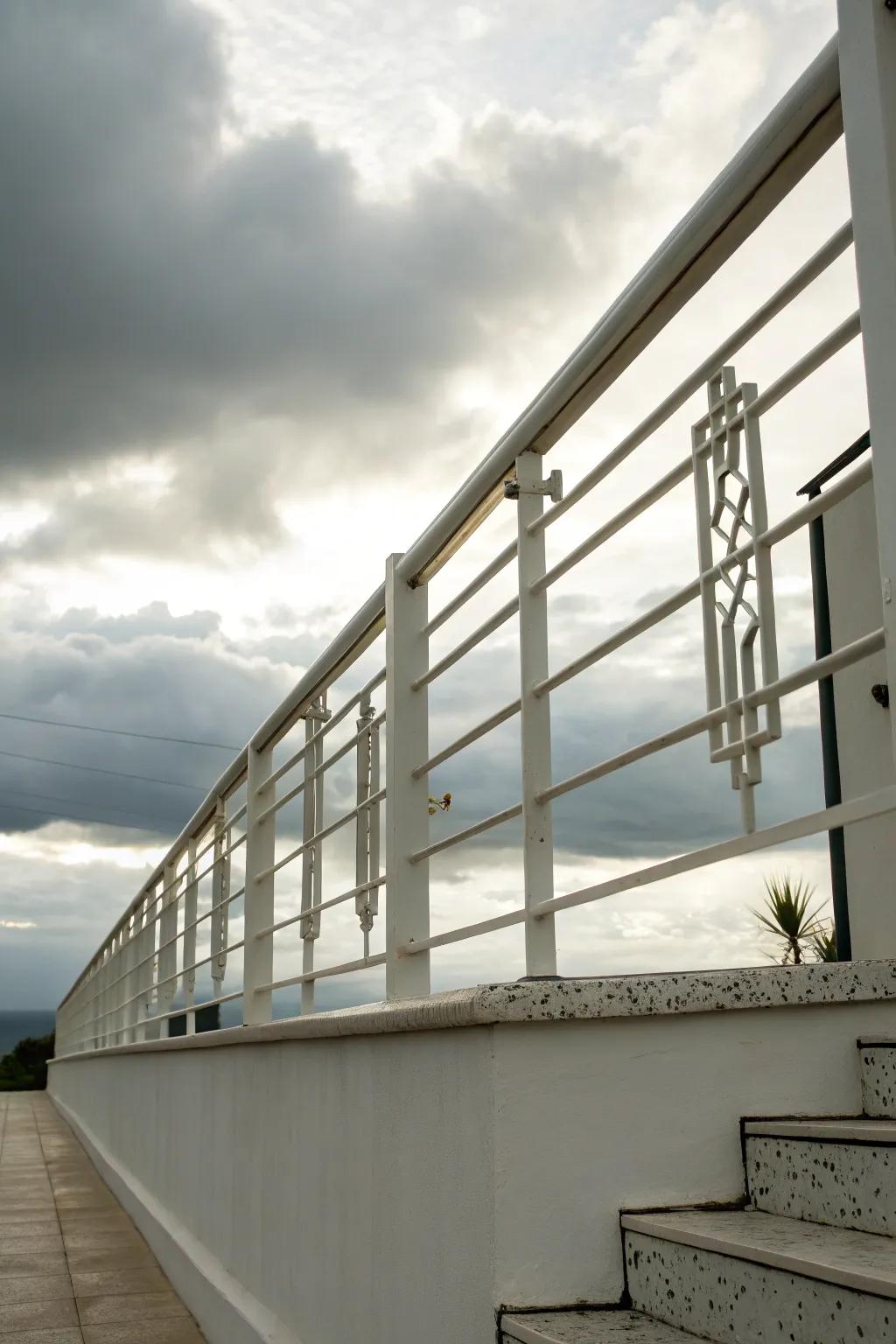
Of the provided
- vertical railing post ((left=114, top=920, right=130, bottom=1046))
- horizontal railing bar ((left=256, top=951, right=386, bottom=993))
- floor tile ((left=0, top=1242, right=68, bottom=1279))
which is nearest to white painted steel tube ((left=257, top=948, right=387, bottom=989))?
horizontal railing bar ((left=256, top=951, right=386, bottom=993))

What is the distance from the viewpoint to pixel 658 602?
1.77 m

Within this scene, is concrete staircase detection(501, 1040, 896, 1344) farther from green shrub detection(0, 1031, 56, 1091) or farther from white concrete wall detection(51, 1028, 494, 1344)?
green shrub detection(0, 1031, 56, 1091)

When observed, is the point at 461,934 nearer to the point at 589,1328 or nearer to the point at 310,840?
the point at 589,1328

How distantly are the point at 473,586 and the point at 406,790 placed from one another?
520 mm

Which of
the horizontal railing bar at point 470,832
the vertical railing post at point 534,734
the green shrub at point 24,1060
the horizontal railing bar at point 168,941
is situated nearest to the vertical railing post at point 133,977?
the horizontal railing bar at point 168,941

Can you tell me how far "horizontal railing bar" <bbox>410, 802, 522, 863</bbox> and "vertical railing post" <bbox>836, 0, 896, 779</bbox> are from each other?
2.65 ft

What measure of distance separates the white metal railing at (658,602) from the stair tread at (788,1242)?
440mm

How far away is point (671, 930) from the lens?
327 cm

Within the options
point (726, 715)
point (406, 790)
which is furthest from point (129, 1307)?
point (726, 715)

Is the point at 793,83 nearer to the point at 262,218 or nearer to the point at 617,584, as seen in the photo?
the point at 617,584

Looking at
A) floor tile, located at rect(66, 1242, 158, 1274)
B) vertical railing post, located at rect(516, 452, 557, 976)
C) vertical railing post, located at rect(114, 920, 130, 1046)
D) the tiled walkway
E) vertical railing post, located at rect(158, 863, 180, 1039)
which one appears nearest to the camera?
vertical railing post, located at rect(516, 452, 557, 976)

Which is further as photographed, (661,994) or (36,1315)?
(36,1315)

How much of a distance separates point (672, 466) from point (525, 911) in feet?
2.49

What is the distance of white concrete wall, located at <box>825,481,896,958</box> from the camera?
4.11 meters
